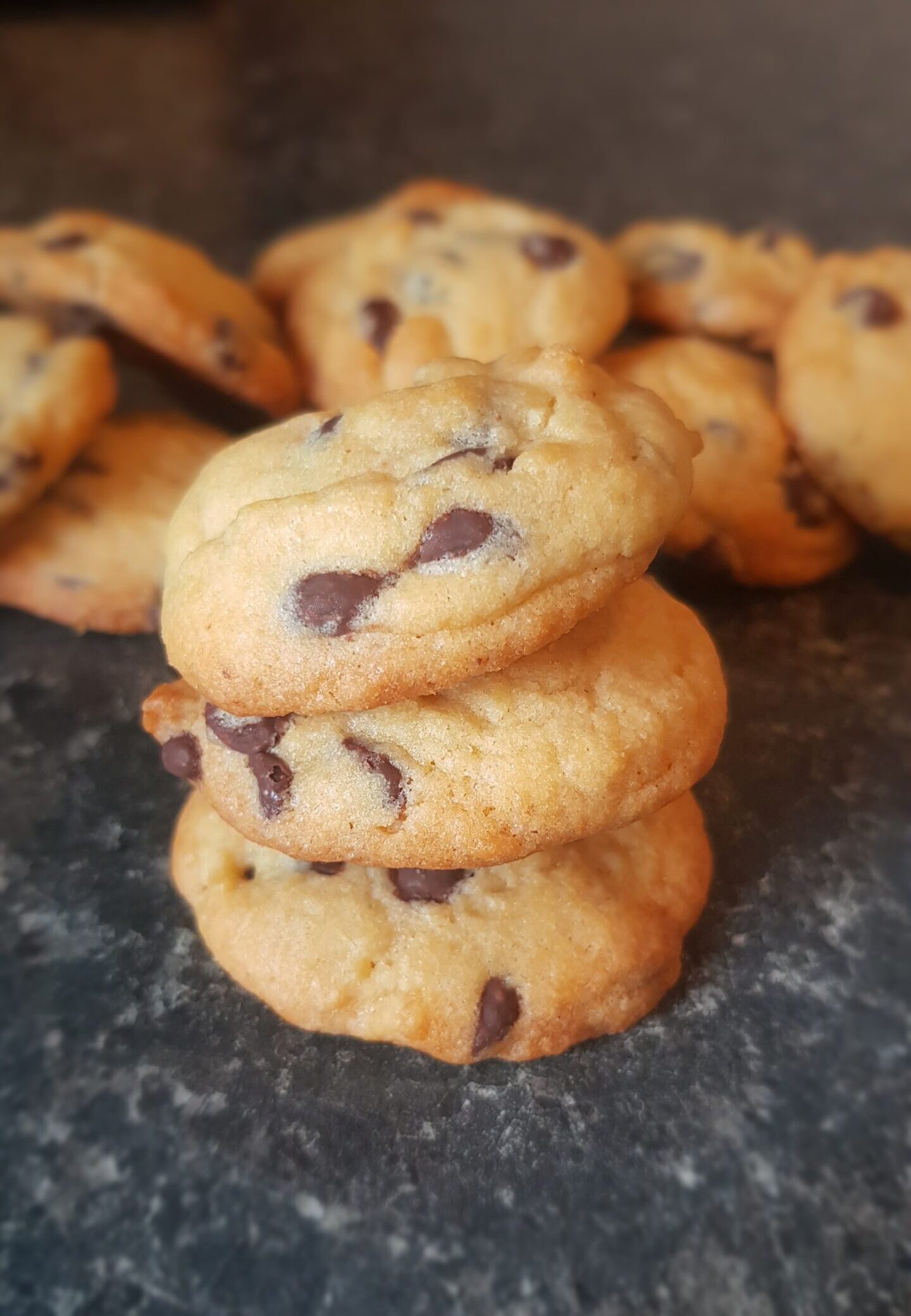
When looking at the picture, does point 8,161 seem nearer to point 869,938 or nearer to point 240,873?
point 240,873

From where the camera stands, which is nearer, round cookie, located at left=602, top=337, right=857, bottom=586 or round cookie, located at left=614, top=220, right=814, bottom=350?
round cookie, located at left=602, top=337, right=857, bottom=586

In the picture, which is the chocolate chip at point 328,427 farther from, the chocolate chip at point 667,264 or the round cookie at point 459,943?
the chocolate chip at point 667,264

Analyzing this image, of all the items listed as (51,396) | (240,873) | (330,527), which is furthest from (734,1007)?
(51,396)

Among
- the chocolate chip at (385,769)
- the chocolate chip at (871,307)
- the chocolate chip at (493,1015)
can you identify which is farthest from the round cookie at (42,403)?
the chocolate chip at (871,307)

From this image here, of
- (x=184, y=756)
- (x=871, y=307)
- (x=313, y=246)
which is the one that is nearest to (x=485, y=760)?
(x=184, y=756)

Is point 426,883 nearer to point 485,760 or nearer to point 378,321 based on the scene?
point 485,760

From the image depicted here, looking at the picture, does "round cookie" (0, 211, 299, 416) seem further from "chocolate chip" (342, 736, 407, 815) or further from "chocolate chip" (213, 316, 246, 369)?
"chocolate chip" (342, 736, 407, 815)

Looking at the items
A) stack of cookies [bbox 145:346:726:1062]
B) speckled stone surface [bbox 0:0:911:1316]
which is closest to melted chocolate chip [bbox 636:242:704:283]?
speckled stone surface [bbox 0:0:911:1316]
